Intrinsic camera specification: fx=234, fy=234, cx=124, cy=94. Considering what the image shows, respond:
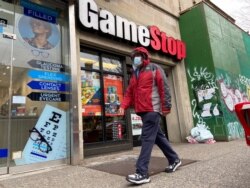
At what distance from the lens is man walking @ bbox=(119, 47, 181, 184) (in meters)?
2.99

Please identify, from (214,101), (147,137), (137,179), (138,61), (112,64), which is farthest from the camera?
(214,101)

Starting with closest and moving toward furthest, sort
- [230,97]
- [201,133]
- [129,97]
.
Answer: [129,97] → [201,133] → [230,97]

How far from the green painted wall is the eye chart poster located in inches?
199

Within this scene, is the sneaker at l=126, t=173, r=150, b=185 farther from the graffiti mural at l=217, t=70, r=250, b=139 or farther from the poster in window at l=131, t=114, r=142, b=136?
the graffiti mural at l=217, t=70, r=250, b=139

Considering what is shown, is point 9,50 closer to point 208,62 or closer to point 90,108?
point 90,108

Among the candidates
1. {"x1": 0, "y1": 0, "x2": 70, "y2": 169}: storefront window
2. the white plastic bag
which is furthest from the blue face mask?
the white plastic bag

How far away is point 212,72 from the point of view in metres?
7.83

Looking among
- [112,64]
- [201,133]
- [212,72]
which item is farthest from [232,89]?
[112,64]

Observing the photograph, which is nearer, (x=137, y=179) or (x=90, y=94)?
(x=137, y=179)

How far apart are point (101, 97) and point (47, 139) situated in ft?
6.11

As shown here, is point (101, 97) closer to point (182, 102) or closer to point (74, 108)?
point (74, 108)

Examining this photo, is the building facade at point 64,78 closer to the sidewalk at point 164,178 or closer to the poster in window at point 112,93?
the poster in window at point 112,93

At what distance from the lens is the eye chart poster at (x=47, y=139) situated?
4273 mm

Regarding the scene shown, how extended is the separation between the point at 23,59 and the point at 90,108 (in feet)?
6.26
